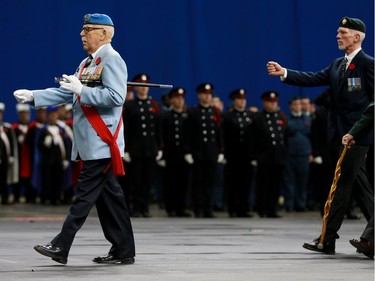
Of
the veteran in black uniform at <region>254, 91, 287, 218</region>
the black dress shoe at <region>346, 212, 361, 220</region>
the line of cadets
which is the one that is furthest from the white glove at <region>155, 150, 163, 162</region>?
the black dress shoe at <region>346, 212, 361, 220</region>

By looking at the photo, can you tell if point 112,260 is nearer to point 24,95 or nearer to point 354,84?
point 24,95

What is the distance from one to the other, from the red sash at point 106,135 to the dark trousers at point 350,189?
2.24 meters

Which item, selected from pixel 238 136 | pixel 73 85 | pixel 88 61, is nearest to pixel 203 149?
pixel 238 136

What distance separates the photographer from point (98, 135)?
976 cm

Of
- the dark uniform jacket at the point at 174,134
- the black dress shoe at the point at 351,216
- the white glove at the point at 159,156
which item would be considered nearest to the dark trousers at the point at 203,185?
the dark uniform jacket at the point at 174,134

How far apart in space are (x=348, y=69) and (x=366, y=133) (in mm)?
850

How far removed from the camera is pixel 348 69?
36.8ft

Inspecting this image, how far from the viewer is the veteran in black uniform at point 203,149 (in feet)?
62.0

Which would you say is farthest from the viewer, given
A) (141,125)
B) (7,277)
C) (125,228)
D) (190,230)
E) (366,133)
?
(141,125)

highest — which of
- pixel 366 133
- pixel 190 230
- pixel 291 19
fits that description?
pixel 291 19

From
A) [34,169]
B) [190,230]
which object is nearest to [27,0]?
[34,169]

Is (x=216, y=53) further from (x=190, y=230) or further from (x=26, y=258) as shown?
(x=26, y=258)

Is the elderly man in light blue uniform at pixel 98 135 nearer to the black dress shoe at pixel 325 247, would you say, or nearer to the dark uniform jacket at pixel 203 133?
the black dress shoe at pixel 325 247

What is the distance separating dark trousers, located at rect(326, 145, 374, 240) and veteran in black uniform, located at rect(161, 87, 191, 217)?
314 inches
